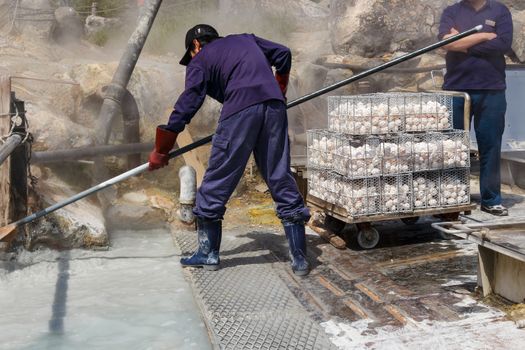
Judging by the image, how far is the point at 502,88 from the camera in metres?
6.64

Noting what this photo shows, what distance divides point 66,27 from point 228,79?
30.7ft

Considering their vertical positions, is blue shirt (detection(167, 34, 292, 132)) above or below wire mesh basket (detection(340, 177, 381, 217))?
above

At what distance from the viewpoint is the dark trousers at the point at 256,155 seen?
197 inches

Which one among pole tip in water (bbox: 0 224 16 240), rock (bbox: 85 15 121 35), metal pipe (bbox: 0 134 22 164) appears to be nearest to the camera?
metal pipe (bbox: 0 134 22 164)

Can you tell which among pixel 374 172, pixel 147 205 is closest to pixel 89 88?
pixel 147 205

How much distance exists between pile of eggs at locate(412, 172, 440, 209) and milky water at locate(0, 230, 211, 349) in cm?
230

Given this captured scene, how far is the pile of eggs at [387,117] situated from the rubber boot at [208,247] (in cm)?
150

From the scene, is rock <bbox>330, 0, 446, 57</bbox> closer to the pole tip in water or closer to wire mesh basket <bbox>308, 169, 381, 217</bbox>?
wire mesh basket <bbox>308, 169, 381, 217</bbox>

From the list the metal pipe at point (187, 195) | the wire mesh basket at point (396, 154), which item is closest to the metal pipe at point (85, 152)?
the metal pipe at point (187, 195)

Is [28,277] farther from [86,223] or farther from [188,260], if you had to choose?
[188,260]

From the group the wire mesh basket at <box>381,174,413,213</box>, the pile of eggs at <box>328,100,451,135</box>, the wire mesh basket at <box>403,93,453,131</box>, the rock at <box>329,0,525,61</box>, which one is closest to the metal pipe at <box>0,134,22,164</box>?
the pile of eggs at <box>328,100,451,135</box>

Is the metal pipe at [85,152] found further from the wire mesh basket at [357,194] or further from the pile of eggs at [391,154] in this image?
the wire mesh basket at [357,194]

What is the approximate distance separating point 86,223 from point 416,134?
3.24 m

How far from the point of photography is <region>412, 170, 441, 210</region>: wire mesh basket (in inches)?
229
